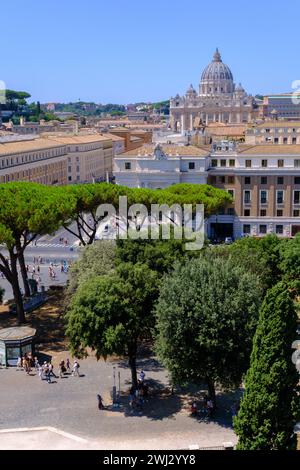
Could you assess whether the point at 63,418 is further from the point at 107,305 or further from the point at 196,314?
the point at 196,314

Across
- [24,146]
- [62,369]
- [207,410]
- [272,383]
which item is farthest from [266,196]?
[272,383]

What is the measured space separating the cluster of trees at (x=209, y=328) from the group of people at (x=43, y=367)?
315 cm

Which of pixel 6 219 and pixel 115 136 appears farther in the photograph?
pixel 115 136

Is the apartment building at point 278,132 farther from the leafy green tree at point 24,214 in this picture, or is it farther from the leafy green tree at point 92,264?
the leafy green tree at point 92,264

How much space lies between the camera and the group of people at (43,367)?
2898 centimetres

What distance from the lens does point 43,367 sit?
2914 centimetres

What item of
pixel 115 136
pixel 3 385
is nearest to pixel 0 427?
pixel 3 385

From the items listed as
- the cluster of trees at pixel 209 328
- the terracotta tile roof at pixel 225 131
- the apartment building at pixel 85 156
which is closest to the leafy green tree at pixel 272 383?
the cluster of trees at pixel 209 328

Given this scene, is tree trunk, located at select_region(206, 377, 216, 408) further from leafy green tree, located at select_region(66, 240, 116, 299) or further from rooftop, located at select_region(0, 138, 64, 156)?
rooftop, located at select_region(0, 138, 64, 156)

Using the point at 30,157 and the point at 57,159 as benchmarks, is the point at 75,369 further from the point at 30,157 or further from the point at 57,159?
the point at 57,159

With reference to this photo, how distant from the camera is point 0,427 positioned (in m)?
24.4

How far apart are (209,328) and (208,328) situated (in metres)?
0.06
